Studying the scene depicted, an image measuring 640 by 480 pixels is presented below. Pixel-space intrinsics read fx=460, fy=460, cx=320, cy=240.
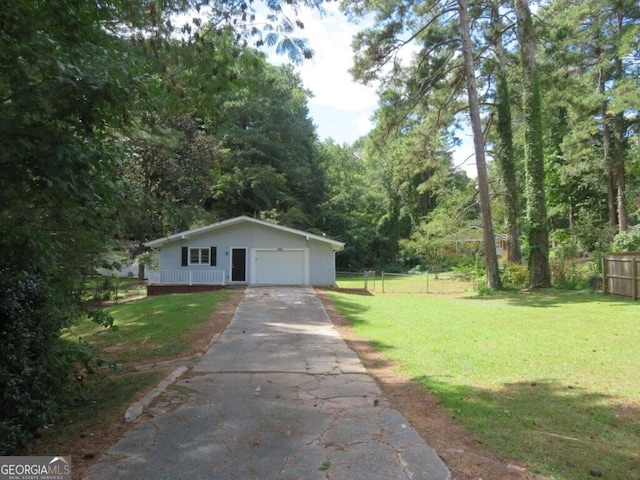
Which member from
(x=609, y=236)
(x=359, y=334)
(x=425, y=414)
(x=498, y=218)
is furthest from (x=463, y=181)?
(x=425, y=414)

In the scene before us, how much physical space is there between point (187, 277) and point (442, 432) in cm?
2049

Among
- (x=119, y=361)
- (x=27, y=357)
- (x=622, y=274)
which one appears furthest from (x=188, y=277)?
(x=27, y=357)

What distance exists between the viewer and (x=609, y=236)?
26.8 meters

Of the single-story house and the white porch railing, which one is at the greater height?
the single-story house

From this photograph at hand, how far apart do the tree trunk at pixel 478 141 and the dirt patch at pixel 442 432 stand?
48.7ft

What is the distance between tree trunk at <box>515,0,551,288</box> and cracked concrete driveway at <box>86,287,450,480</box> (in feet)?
52.6

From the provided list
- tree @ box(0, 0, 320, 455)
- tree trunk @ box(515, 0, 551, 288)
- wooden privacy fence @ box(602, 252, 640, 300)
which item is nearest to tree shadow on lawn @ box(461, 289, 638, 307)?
wooden privacy fence @ box(602, 252, 640, 300)

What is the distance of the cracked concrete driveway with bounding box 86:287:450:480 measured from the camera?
3488mm

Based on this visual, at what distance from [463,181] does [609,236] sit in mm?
29798

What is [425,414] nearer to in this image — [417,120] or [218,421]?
[218,421]

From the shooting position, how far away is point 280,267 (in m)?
24.0

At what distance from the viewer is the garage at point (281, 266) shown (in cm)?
2386

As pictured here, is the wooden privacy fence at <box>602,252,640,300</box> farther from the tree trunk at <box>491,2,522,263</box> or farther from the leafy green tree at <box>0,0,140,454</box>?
the leafy green tree at <box>0,0,140,454</box>

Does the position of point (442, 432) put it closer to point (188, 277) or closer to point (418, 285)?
point (188, 277)
